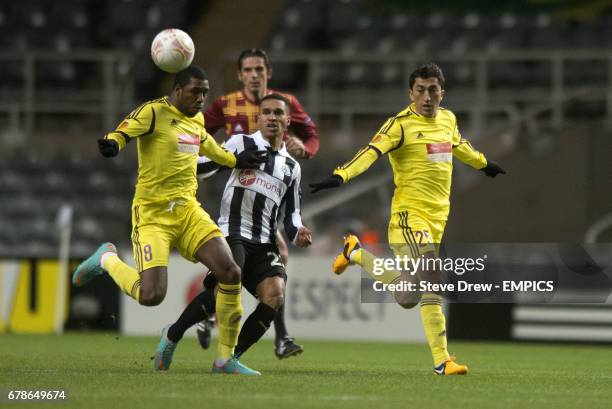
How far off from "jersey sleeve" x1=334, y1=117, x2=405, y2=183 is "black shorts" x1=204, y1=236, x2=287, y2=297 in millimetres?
732

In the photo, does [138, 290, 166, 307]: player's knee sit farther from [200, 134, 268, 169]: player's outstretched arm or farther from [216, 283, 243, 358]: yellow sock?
[200, 134, 268, 169]: player's outstretched arm

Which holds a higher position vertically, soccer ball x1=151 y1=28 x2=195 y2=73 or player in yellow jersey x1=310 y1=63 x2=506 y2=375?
soccer ball x1=151 y1=28 x2=195 y2=73

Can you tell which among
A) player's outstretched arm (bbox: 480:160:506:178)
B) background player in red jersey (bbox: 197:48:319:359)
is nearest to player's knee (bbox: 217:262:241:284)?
background player in red jersey (bbox: 197:48:319:359)

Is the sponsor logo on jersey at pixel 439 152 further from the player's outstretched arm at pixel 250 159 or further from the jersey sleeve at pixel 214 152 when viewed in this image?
the jersey sleeve at pixel 214 152

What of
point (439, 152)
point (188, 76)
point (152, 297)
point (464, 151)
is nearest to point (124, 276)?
point (152, 297)

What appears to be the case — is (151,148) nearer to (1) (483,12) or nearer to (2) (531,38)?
(2) (531,38)

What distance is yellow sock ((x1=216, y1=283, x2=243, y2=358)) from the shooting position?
8.34m

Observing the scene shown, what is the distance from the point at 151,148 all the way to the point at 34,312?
6.49 meters

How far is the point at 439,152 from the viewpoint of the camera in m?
8.82

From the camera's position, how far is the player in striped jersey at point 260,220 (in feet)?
27.8

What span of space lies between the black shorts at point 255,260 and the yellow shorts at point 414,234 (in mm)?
805

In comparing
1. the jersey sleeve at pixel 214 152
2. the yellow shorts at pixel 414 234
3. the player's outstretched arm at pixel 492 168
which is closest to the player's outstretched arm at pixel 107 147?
the jersey sleeve at pixel 214 152

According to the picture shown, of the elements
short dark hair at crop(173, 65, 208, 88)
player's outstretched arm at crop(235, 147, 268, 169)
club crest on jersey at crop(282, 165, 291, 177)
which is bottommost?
club crest on jersey at crop(282, 165, 291, 177)

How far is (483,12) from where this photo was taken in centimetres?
2094
